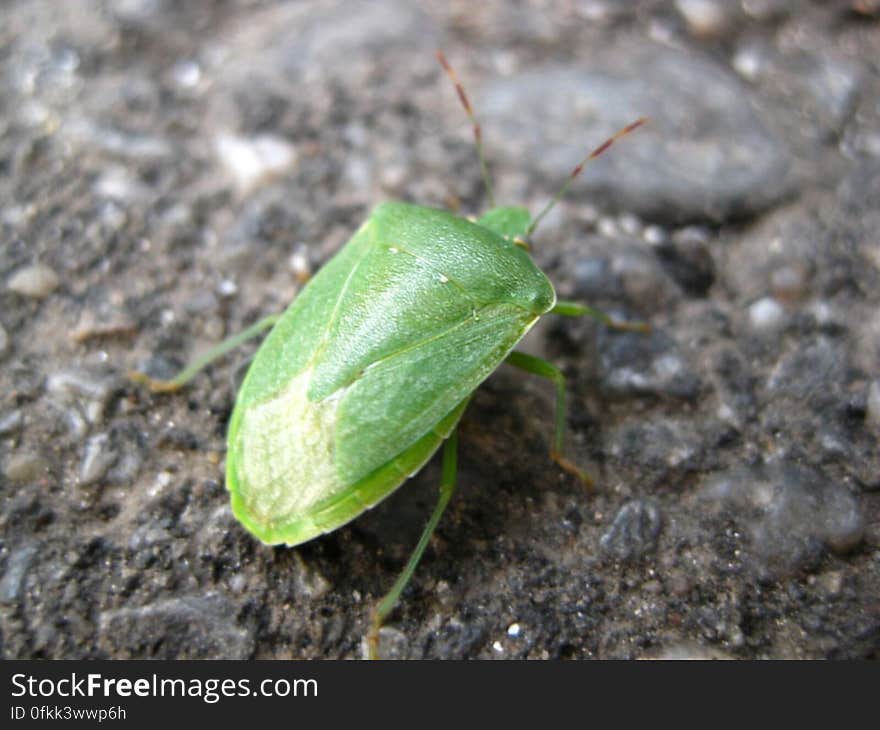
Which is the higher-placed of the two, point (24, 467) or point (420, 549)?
point (24, 467)

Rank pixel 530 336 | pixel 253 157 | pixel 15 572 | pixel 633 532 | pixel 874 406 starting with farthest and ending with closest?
1. pixel 253 157
2. pixel 530 336
3. pixel 874 406
4. pixel 633 532
5. pixel 15 572

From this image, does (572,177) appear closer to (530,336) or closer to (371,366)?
(530,336)

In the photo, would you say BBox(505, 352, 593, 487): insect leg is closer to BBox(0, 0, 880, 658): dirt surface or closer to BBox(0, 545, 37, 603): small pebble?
BBox(0, 0, 880, 658): dirt surface

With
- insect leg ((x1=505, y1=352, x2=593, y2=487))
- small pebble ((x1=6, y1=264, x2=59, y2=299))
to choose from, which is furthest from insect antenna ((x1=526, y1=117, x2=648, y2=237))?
small pebble ((x1=6, y1=264, x2=59, y2=299))

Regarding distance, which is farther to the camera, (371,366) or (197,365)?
(197,365)

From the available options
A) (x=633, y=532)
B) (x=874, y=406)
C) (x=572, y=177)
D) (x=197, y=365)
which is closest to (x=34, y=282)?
(x=197, y=365)

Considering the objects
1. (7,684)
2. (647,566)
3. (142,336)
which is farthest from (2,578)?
(647,566)
